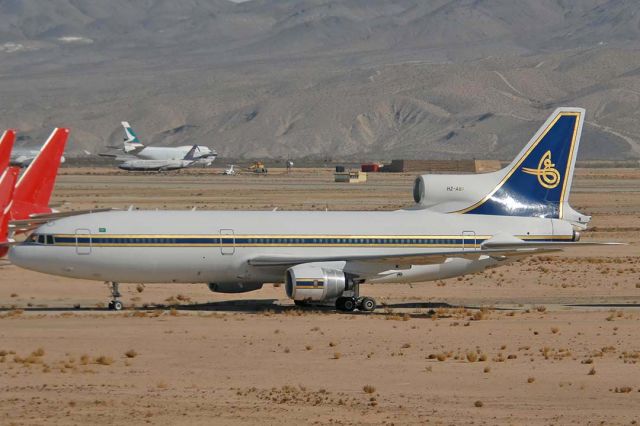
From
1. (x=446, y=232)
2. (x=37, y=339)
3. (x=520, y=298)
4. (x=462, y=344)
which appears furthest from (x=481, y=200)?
(x=37, y=339)

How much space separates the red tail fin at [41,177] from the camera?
60344 mm

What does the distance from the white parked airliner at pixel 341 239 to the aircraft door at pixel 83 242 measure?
0.04m

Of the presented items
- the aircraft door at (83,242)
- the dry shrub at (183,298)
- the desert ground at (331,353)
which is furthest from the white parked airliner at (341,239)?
the dry shrub at (183,298)

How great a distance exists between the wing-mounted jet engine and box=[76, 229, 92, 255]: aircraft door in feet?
43.5

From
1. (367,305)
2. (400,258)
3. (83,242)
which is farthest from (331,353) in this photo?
(83,242)

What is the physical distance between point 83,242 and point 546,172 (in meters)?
18.2

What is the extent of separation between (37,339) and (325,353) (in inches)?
354

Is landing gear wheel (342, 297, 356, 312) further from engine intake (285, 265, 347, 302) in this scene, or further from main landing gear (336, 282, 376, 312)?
engine intake (285, 265, 347, 302)

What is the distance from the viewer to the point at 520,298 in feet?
177

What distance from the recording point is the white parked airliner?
46.7m

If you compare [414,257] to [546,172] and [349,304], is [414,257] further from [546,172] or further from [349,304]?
[546,172]

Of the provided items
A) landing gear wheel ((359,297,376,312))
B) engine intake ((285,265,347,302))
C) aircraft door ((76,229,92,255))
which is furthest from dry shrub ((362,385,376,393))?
aircraft door ((76,229,92,255))

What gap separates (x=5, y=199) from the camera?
176 feet

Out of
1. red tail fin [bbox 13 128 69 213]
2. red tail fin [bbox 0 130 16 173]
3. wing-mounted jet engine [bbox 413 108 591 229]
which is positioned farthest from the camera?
red tail fin [bbox 13 128 69 213]
